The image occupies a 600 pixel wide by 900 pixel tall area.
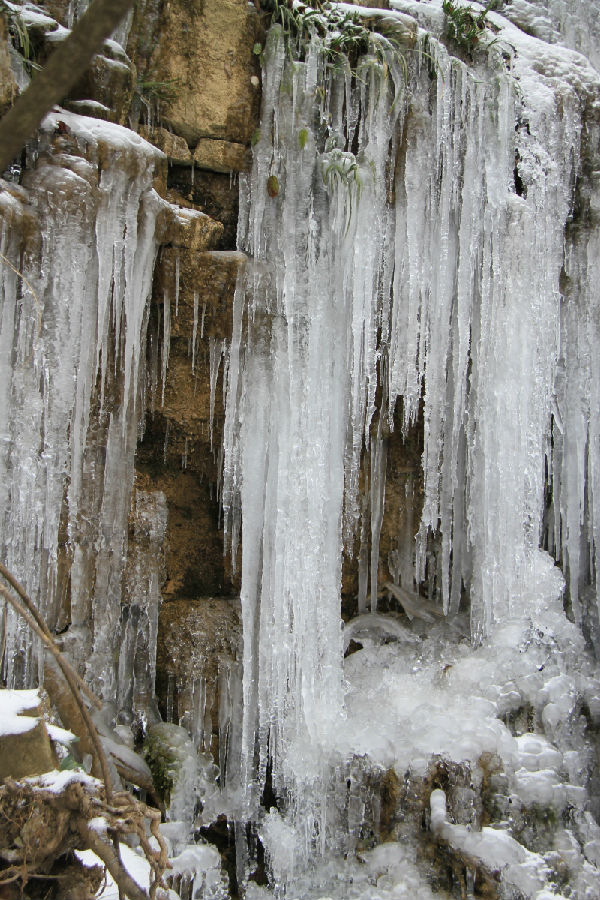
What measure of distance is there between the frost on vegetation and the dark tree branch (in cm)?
316

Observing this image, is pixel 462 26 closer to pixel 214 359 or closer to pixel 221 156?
pixel 221 156

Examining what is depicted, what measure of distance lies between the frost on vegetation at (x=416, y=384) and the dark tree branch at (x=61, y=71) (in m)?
3.16

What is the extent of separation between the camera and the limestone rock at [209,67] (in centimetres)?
415

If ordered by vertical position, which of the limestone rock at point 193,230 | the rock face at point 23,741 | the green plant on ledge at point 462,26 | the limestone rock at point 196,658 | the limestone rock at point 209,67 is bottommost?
the limestone rock at point 196,658

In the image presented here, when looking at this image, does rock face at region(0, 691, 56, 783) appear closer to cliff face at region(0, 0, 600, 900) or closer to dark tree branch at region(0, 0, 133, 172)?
cliff face at region(0, 0, 600, 900)

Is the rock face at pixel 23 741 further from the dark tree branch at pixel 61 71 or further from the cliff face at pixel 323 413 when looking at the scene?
the dark tree branch at pixel 61 71

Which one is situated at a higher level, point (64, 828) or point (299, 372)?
point (299, 372)

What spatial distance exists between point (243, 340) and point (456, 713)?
2.34 m

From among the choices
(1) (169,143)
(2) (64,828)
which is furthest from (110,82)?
(2) (64,828)

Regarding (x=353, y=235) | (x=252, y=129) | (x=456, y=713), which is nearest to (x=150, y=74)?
(x=252, y=129)

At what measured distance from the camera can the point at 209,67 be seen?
4.18m

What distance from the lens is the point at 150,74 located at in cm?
412

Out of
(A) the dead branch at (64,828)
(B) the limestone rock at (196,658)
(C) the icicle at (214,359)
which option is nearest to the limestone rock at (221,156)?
(C) the icicle at (214,359)

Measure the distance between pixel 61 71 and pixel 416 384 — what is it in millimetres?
3703
